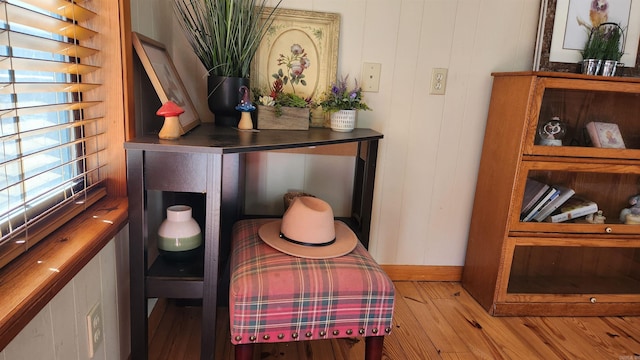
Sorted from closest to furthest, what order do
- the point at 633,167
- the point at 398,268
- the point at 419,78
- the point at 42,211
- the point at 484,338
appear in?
the point at 42,211
the point at 484,338
the point at 633,167
the point at 419,78
the point at 398,268

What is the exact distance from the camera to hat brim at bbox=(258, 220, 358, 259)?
1250 millimetres

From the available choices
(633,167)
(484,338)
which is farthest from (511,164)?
(484,338)

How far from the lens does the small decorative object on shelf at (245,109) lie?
1.50 metres

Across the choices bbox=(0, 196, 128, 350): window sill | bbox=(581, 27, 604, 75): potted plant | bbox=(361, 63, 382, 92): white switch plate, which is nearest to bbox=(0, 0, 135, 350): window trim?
bbox=(0, 196, 128, 350): window sill

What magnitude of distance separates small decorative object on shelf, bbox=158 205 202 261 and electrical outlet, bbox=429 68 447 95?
125 centimetres

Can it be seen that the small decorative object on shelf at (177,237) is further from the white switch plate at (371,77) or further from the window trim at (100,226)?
the white switch plate at (371,77)

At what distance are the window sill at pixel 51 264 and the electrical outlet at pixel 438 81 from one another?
1.40 meters

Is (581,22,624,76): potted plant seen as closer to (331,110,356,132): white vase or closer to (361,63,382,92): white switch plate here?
(361,63,382,92): white switch plate

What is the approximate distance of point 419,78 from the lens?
76.1 inches

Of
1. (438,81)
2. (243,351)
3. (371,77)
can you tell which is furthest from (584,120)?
(243,351)

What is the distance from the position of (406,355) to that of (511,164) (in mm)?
884

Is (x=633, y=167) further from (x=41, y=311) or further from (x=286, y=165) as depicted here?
(x=41, y=311)

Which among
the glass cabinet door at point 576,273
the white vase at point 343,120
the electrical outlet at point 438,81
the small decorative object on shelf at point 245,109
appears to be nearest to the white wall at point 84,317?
the small decorative object on shelf at point 245,109

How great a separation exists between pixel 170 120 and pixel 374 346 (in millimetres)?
859
